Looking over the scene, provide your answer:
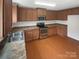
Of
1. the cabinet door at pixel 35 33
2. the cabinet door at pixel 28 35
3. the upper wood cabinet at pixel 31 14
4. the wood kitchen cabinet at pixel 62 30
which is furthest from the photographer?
the wood kitchen cabinet at pixel 62 30

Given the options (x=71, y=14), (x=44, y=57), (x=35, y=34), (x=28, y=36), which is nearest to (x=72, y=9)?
(x=71, y=14)

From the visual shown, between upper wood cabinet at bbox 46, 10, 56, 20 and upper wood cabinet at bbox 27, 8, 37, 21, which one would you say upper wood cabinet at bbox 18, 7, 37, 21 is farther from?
upper wood cabinet at bbox 46, 10, 56, 20

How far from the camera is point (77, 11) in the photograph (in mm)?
5551

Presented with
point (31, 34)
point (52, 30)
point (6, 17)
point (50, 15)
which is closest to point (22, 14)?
point (31, 34)

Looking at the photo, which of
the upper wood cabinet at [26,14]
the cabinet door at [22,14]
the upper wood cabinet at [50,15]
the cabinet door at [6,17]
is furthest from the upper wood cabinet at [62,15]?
the cabinet door at [6,17]

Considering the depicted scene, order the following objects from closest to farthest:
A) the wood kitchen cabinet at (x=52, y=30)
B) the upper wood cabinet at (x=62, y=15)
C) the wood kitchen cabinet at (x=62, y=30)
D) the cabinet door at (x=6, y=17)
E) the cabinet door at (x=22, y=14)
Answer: the cabinet door at (x=6, y=17) → the cabinet door at (x=22, y=14) → the wood kitchen cabinet at (x=62, y=30) → the upper wood cabinet at (x=62, y=15) → the wood kitchen cabinet at (x=52, y=30)

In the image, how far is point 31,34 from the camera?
235 inches

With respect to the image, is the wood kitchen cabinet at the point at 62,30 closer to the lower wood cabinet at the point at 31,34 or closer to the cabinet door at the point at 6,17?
the lower wood cabinet at the point at 31,34

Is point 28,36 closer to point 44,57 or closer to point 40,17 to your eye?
point 40,17

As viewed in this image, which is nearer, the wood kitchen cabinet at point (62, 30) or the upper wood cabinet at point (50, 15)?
the wood kitchen cabinet at point (62, 30)

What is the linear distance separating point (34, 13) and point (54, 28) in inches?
98.3

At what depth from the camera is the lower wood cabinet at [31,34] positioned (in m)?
5.67

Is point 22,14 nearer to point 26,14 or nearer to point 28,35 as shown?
point 26,14

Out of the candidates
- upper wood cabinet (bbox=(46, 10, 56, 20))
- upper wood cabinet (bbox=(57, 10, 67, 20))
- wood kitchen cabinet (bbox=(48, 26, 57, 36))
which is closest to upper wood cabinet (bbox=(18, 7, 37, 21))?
upper wood cabinet (bbox=(46, 10, 56, 20))
